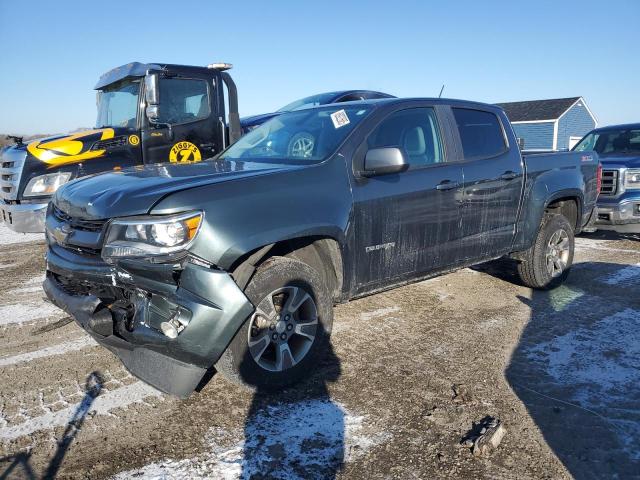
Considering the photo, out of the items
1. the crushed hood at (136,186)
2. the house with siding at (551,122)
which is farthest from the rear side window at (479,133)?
the house with siding at (551,122)

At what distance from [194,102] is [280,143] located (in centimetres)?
335

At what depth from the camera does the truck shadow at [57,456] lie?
8.33ft

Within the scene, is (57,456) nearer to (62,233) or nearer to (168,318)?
(168,318)

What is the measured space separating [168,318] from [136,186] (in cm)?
81

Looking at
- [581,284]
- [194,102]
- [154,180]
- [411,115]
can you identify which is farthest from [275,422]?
[194,102]

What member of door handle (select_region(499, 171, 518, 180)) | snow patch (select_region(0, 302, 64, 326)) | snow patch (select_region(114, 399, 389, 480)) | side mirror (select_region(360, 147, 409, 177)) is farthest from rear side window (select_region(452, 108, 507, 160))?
snow patch (select_region(0, 302, 64, 326))

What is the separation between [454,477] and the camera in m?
2.54

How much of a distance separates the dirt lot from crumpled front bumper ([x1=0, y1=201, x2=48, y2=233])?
4.21 feet

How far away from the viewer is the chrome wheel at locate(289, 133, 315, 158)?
12.9 feet

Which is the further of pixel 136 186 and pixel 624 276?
pixel 624 276

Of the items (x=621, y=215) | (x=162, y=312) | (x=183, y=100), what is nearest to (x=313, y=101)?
(x=183, y=100)

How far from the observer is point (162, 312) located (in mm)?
2793

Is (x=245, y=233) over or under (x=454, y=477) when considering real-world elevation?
over

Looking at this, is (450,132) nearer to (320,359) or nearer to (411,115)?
(411,115)
